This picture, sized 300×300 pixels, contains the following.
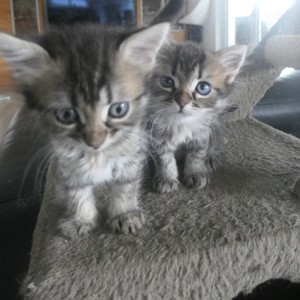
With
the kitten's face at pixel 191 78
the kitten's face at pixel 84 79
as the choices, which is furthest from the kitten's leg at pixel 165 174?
the kitten's face at pixel 84 79

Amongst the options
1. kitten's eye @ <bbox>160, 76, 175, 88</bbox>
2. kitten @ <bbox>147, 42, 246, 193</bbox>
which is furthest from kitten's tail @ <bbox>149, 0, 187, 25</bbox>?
kitten's eye @ <bbox>160, 76, 175, 88</bbox>

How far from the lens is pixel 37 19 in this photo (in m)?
2.17

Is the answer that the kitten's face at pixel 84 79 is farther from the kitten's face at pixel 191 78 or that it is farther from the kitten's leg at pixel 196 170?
the kitten's leg at pixel 196 170

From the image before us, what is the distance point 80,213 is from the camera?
0.79m

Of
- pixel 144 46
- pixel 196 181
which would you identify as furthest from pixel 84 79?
pixel 196 181

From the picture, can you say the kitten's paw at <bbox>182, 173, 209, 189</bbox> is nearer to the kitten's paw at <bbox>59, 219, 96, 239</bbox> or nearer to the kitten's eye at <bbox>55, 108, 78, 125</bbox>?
the kitten's paw at <bbox>59, 219, 96, 239</bbox>

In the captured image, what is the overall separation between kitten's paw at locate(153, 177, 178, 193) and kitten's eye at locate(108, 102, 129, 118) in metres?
0.28

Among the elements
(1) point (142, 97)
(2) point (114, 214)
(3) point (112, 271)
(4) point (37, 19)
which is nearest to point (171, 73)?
(1) point (142, 97)

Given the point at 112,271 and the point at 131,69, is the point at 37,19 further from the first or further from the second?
the point at 112,271

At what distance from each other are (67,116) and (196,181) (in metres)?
0.39

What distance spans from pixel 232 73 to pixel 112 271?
0.58 m

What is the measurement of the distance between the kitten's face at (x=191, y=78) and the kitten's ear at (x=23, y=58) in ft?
0.83

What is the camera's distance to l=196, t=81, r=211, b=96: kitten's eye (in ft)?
3.00

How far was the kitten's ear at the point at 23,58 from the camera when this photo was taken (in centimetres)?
62
